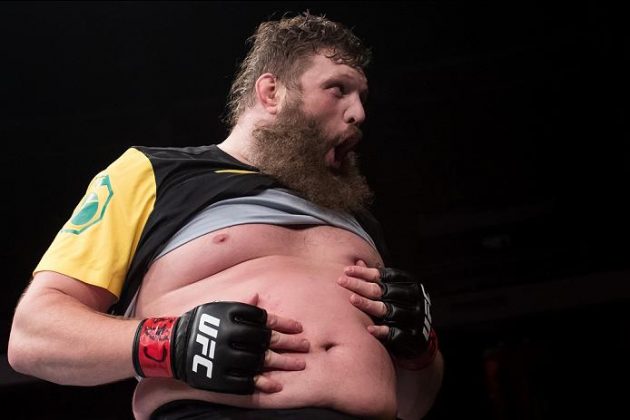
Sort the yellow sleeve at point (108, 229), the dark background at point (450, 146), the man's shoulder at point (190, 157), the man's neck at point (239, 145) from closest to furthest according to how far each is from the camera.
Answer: the yellow sleeve at point (108, 229), the man's shoulder at point (190, 157), the man's neck at point (239, 145), the dark background at point (450, 146)

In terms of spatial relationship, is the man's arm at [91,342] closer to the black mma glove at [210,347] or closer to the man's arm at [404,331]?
the black mma glove at [210,347]

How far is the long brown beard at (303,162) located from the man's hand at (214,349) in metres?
0.37

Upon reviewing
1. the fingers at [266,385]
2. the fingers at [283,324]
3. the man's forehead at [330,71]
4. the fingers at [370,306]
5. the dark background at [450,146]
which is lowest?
the fingers at [266,385]

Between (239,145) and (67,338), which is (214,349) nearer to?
(67,338)

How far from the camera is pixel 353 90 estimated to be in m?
1.42

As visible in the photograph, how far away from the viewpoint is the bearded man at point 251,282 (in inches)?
37.7

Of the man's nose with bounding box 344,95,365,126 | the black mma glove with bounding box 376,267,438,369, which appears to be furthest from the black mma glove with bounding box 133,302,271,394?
the man's nose with bounding box 344,95,365,126

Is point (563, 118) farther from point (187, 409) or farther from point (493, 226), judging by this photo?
point (187, 409)

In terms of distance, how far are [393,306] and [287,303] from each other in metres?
0.20

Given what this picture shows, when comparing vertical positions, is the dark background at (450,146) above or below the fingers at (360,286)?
above

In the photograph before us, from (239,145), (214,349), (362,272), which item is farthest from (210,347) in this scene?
(239,145)

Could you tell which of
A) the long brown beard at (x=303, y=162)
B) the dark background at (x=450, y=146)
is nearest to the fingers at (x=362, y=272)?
the long brown beard at (x=303, y=162)

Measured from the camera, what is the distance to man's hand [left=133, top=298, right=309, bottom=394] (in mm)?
919

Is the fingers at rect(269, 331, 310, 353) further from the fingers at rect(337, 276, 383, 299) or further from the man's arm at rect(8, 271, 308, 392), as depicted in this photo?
the fingers at rect(337, 276, 383, 299)
